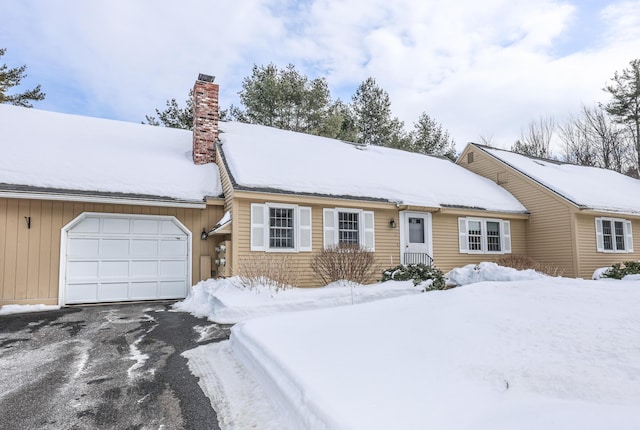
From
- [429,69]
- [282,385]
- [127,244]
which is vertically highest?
[429,69]

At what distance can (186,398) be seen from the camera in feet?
11.3

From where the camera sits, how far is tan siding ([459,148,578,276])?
1312 centimetres

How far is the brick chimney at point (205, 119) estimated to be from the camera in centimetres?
1178

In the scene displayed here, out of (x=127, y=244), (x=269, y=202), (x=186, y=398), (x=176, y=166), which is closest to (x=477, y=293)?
(x=186, y=398)

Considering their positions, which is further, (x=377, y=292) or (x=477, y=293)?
(x=377, y=292)

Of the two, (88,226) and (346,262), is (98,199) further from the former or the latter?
(346,262)

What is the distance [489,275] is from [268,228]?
19.0ft

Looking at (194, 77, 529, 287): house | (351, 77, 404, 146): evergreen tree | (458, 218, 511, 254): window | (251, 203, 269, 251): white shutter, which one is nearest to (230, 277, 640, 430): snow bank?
(251, 203, 269, 251): white shutter

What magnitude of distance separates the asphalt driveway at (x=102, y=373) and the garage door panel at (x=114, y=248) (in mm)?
2041

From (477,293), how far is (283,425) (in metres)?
3.20

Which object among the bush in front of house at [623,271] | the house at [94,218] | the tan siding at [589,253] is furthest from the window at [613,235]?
the house at [94,218]

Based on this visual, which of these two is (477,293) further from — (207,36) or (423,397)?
(207,36)

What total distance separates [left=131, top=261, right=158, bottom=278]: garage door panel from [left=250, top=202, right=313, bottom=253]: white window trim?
2.48 m

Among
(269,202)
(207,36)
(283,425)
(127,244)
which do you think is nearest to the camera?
(283,425)
